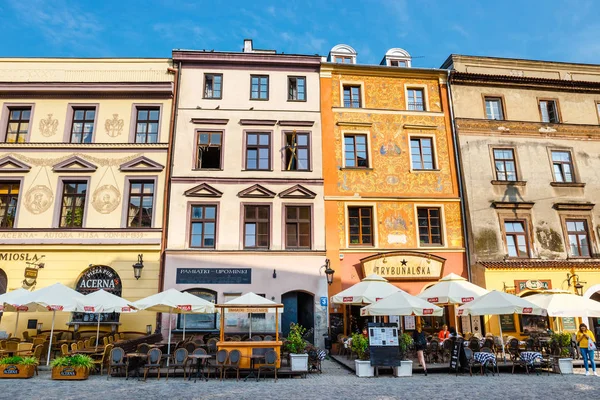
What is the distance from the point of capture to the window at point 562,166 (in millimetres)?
22391

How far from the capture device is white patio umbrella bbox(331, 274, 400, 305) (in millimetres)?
15954

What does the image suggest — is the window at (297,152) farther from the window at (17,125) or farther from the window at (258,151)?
the window at (17,125)

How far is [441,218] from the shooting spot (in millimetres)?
21234

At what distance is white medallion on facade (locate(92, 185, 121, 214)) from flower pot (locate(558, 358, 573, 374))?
18.3m

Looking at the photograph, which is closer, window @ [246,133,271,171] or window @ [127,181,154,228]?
window @ [127,181,154,228]

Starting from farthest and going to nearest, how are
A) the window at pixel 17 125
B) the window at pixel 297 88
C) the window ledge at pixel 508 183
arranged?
the window at pixel 297 88, the window ledge at pixel 508 183, the window at pixel 17 125

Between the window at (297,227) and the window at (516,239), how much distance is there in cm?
947

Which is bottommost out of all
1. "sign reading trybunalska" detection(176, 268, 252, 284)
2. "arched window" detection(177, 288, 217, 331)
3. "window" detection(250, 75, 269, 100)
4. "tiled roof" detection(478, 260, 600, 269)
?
"arched window" detection(177, 288, 217, 331)

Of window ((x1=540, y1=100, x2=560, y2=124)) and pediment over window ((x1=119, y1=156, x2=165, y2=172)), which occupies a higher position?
window ((x1=540, y1=100, x2=560, y2=124))

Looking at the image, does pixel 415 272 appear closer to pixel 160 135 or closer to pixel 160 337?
pixel 160 337

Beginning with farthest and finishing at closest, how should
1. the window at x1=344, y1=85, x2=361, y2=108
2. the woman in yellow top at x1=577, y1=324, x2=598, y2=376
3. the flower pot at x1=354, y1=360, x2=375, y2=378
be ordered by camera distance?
the window at x1=344, y1=85, x2=361, y2=108, the woman in yellow top at x1=577, y1=324, x2=598, y2=376, the flower pot at x1=354, y1=360, x2=375, y2=378

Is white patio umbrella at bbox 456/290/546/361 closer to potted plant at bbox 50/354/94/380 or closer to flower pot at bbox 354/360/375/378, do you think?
flower pot at bbox 354/360/375/378

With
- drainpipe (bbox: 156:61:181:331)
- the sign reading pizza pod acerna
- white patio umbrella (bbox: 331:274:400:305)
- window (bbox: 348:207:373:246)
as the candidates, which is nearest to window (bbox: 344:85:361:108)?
window (bbox: 348:207:373:246)

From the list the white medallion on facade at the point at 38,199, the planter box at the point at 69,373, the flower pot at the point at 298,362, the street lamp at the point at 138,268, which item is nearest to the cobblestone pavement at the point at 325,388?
the planter box at the point at 69,373
